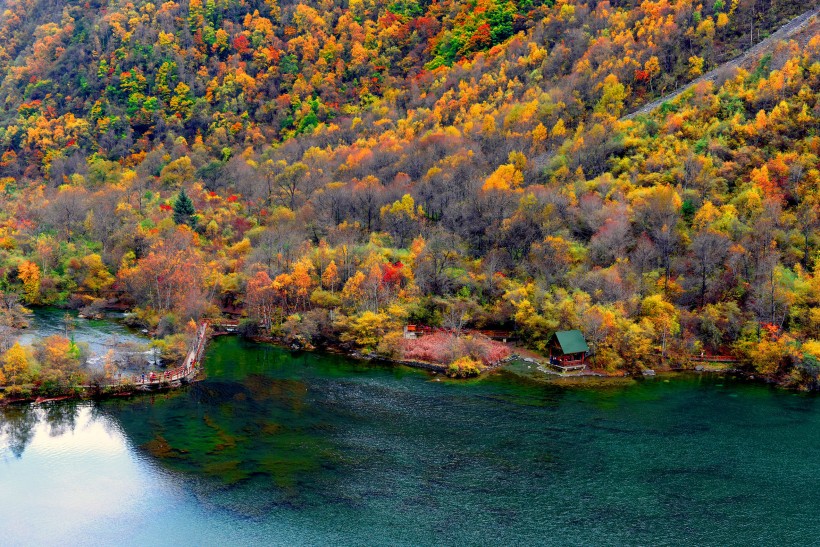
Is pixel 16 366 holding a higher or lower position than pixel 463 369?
higher

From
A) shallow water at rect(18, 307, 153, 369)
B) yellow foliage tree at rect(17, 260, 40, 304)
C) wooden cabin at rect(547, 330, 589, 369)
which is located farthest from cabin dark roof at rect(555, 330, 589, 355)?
yellow foliage tree at rect(17, 260, 40, 304)

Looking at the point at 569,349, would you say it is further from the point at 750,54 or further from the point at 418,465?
the point at 750,54

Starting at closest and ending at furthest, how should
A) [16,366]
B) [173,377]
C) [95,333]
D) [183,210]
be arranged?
[16,366]
[173,377]
[95,333]
[183,210]

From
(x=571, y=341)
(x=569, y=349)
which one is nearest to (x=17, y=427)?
(x=569, y=349)

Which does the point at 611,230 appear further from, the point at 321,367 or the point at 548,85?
the point at 548,85

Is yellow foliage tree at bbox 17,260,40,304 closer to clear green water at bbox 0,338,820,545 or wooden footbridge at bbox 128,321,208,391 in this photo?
wooden footbridge at bbox 128,321,208,391

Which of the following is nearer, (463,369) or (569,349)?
(463,369)

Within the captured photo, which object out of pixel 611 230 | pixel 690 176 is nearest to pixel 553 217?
pixel 611 230
